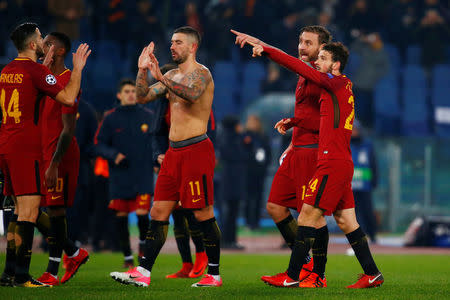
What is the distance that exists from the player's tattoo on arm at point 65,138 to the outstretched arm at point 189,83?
40.1 inches

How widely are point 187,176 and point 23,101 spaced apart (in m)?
1.41

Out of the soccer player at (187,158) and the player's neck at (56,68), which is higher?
the player's neck at (56,68)

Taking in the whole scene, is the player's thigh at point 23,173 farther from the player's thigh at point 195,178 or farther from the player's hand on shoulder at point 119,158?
the player's hand on shoulder at point 119,158

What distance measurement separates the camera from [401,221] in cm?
1510

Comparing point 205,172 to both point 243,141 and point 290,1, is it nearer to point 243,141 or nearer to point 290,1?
point 243,141

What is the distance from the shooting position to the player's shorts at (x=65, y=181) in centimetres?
686

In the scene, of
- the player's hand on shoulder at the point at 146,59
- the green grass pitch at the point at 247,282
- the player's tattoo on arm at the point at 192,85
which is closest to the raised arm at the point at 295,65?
the player's tattoo on arm at the point at 192,85

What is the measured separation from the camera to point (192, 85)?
6195 mm

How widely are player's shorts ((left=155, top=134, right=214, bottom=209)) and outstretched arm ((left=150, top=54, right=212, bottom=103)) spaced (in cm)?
39

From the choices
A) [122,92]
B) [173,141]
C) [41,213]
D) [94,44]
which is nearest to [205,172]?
[173,141]

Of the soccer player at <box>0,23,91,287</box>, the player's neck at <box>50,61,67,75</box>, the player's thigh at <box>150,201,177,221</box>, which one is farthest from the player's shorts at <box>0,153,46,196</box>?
the player's neck at <box>50,61,67,75</box>

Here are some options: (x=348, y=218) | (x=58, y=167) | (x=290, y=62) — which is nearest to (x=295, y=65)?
(x=290, y=62)

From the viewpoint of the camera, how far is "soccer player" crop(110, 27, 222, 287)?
6242 mm

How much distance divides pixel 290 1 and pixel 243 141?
6.88m
